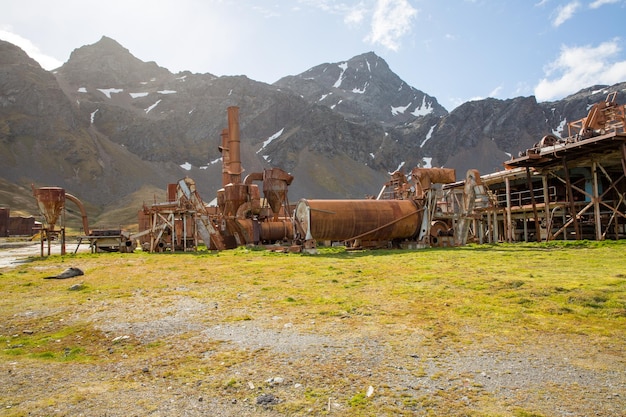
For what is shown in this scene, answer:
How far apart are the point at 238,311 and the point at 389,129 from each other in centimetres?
18342

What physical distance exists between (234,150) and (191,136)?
111 m

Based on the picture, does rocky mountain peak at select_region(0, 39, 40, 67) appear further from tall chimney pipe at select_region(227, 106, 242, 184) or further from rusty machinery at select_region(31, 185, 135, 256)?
rusty machinery at select_region(31, 185, 135, 256)

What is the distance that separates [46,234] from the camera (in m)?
27.9

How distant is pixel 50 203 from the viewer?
94.1ft

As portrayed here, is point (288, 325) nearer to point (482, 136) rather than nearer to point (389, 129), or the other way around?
point (482, 136)

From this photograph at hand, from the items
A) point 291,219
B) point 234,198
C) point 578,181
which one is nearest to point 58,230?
point 234,198

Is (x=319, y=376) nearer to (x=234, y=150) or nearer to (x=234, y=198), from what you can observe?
(x=234, y=198)

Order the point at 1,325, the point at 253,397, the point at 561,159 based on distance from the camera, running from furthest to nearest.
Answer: the point at 561,159
the point at 1,325
the point at 253,397

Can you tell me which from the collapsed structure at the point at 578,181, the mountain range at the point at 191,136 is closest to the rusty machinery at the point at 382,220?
the collapsed structure at the point at 578,181

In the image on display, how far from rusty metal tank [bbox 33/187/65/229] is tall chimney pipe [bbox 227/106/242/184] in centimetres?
2015

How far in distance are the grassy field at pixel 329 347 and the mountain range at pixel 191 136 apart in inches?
3336

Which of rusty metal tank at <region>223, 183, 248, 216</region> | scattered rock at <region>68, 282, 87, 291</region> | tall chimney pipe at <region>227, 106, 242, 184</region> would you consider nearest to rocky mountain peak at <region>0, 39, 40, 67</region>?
tall chimney pipe at <region>227, 106, 242, 184</region>

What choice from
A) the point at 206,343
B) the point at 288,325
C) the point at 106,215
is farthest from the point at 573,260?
the point at 106,215

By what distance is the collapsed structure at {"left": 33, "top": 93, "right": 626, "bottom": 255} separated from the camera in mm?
23844
